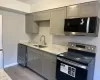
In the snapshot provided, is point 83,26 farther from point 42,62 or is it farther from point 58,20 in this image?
point 42,62

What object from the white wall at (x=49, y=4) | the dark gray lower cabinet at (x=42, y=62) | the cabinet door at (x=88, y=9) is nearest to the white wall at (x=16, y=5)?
the white wall at (x=49, y=4)

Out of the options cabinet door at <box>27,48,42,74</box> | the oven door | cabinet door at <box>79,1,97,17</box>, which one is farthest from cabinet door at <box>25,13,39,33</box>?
cabinet door at <box>79,1,97,17</box>

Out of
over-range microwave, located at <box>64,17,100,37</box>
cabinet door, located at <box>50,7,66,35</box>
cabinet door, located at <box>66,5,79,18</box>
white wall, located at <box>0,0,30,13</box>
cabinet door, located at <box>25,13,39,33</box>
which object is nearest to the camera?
over-range microwave, located at <box>64,17,100,37</box>

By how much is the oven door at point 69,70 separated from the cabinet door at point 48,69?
0.66 feet

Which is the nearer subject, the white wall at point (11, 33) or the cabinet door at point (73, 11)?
the cabinet door at point (73, 11)

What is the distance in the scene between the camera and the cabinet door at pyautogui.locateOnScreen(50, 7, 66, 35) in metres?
2.54

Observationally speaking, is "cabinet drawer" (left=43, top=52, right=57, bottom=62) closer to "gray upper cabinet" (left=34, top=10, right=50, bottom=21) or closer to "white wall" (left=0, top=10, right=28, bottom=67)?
"gray upper cabinet" (left=34, top=10, right=50, bottom=21)

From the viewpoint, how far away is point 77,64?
184 centimetres

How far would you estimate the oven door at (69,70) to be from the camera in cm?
177

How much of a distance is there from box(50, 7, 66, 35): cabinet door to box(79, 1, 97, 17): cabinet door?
517 mm

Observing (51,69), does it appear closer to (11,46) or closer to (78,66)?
(78,66)

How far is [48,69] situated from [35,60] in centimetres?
66

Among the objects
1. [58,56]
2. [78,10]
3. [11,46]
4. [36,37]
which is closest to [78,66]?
[58,56]

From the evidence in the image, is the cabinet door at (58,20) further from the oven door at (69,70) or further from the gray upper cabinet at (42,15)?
the oven door at (69,70)
